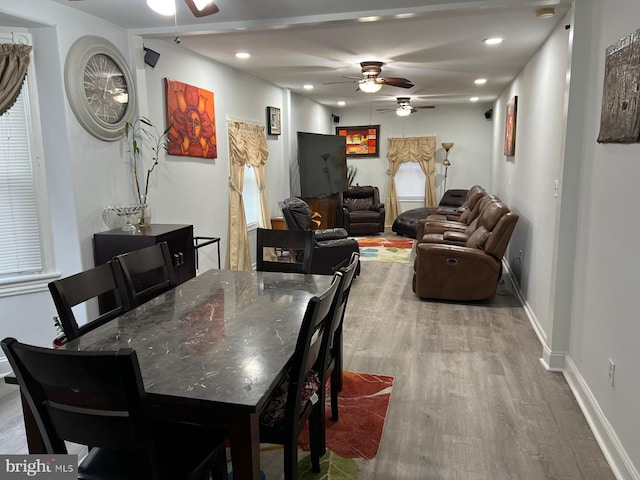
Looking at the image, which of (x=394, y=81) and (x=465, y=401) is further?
(x=394, y=81)

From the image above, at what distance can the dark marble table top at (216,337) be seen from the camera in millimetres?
1385

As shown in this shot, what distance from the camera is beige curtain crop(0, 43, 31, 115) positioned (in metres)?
2.84

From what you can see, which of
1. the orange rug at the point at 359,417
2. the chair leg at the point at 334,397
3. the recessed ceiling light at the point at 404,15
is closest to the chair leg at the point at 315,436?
Answer: the orange rug at the point at 359,417

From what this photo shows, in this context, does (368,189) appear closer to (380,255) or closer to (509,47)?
(380,255)

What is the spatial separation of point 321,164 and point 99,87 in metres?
4.79

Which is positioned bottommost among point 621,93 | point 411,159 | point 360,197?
point 360,197

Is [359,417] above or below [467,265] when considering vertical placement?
below

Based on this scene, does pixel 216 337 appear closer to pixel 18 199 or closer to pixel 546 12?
pixel 18 199

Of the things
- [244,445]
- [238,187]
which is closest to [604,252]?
[244,445]

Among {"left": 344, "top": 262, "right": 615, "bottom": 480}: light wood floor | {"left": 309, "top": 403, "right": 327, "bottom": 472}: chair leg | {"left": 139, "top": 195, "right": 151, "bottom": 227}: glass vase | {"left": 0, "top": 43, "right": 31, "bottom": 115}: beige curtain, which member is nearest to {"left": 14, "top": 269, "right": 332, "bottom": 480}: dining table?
{"left": 309, "top": 403, "right": 327, "bottom": 472}: chair leg

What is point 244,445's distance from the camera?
1370 mm

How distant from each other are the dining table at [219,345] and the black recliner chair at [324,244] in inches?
105

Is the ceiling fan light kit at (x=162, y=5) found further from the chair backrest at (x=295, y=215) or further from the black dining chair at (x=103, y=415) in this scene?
the chair backrest at (x=295, y=215)

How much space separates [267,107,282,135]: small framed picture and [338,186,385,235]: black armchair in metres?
2.24
